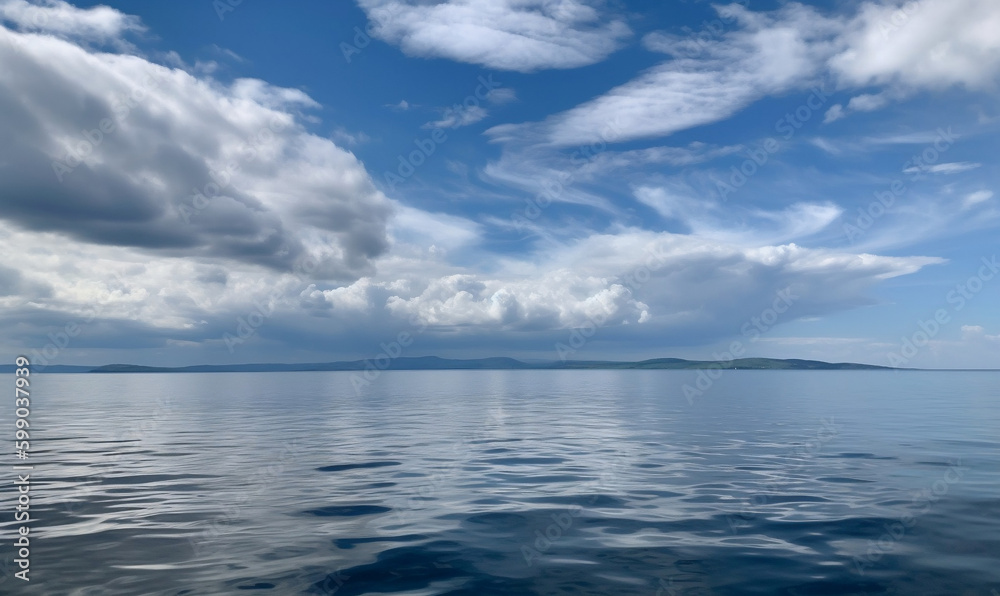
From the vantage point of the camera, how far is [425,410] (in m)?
68.2

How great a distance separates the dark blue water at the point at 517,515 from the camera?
13.9 meters

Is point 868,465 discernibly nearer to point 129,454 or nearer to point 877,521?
point 877,521

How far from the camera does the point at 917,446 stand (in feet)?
116

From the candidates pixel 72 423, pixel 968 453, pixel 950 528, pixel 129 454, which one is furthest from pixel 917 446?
pixel 72 423

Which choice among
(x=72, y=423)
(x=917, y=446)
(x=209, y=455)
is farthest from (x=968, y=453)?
(x=72, y=423)

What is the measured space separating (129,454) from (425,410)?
36.5 meters

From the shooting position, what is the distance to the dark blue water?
13.9m

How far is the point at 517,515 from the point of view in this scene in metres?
19.9

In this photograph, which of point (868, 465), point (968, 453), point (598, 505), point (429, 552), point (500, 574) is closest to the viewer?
point (500, 574)

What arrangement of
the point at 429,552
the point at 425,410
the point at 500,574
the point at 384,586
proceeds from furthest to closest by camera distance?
1. the point at 425,410
2. the point at 429,552
3. the point at 500,574
4. the point at 384,586

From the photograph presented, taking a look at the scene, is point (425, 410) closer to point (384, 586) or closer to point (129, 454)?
point (129, 454)

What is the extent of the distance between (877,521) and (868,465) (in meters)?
11.8

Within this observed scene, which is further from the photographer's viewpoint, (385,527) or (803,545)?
(385,527)

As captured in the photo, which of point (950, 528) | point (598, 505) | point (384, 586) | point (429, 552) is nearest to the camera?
point (384, 586)
